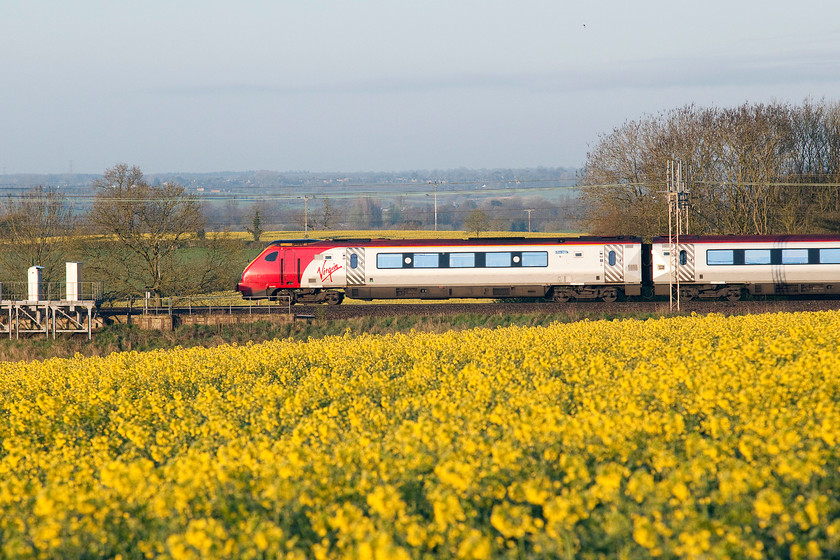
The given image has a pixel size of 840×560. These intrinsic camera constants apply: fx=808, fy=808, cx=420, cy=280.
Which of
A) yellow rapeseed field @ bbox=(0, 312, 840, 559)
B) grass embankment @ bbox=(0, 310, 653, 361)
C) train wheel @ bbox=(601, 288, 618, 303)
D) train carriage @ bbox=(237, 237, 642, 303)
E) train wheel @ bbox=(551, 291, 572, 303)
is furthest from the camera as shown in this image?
train wheel @ bbox=(551, 291, 572, 303)

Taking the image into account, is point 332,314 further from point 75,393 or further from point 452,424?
point 452,424

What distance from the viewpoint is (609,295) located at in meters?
31.6

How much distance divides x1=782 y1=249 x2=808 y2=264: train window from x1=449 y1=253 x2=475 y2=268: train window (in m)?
11.8

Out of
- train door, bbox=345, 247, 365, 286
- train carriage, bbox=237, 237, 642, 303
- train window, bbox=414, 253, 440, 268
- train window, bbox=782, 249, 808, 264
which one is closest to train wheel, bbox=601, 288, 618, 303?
train carriage, bbox=237, 237, 642, 303

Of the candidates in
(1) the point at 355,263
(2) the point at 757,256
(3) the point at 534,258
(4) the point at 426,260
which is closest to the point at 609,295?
(3) the point at 534,258

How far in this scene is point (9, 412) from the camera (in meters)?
12.5

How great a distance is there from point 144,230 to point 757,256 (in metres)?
28.3

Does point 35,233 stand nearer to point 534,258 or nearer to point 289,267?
point 289,267

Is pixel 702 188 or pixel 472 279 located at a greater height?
pixel 702 188

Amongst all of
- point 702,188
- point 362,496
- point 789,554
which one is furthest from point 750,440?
point 702,188

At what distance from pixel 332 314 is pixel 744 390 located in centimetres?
2210

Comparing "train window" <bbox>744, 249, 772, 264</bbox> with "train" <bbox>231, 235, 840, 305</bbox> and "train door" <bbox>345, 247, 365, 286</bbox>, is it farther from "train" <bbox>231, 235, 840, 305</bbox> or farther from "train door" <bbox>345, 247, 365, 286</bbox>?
"train door" <bbox>345, 247, 365, 286</bbox>

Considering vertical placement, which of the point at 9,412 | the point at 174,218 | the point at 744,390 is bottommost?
the point at 9,412

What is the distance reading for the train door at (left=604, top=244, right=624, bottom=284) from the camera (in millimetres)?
30969
